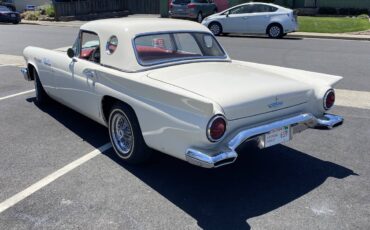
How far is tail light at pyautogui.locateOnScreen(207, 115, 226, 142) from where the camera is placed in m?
3.60

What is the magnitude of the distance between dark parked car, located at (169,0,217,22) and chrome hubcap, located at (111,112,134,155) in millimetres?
20596

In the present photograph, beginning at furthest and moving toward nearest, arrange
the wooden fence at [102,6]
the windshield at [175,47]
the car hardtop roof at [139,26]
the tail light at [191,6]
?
1. the wooden fence at [102,6]
2. the tail light at [191,6]
3. the car hardtop roof at [139,26]
4. the windshield at [175,47]

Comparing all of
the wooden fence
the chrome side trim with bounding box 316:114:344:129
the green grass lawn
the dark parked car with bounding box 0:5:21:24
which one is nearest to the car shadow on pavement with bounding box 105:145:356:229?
the chrome side trim with bounding box 316:114:344:129

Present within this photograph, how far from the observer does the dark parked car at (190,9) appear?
2455 cm

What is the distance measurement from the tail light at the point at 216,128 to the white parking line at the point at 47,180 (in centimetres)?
184

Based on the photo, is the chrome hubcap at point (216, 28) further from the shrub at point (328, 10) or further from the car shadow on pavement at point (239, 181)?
the car shadow on pavement at point (239, 181)

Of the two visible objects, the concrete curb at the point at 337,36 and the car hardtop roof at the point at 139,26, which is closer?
the car hardtop roof at the point at 139,26

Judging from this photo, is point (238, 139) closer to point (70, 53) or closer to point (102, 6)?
point (70, 53)

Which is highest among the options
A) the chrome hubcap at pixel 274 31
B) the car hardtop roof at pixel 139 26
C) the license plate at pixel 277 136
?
the car hardtop roof at pixel 139 26

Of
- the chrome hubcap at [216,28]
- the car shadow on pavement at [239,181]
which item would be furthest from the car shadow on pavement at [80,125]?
the chrome hubcap at [216,28]

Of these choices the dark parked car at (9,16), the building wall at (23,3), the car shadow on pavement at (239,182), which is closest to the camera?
the car shadow on pavement at (239,182)

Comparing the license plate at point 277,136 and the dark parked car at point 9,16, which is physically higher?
the dark parked car at point 9,16

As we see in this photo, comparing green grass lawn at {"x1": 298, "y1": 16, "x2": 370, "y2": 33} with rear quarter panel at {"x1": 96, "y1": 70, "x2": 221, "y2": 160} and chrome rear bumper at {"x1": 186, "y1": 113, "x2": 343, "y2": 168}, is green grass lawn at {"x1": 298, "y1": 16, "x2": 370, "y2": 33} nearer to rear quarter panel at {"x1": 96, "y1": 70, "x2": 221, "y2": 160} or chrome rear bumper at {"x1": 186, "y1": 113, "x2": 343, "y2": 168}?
chrome rear bumper at {"x1": 186, "y1": 113, "x2": 343, "y2": 168}

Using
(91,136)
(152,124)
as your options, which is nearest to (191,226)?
(152,124)
